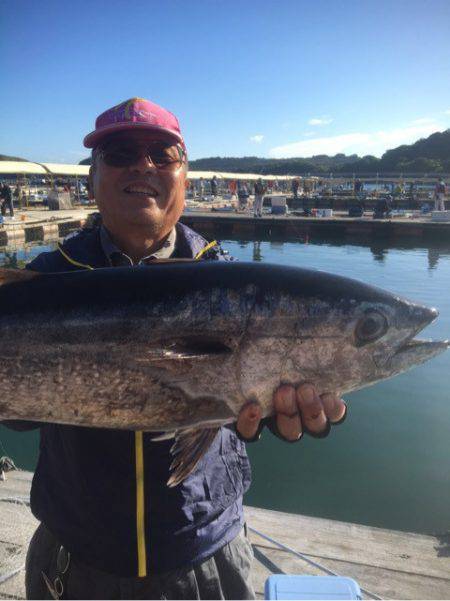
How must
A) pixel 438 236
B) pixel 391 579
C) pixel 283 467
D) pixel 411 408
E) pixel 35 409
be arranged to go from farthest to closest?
pixel 438 236, pixel 411 408, pixel 283 467, pixel 391 579, pixel 35 409

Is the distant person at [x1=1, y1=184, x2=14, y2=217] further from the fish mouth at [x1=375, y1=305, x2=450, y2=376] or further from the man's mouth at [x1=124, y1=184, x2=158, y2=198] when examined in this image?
the fish mouth at [x1=375, y1=305, x2=450, y2=376]

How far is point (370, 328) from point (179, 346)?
0.98 metres

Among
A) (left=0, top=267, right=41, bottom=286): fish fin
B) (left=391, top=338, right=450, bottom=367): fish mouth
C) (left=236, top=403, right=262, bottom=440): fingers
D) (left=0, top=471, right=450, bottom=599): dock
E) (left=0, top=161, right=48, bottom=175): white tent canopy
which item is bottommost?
(left=0, top=471, right=450, bottom=599): dock

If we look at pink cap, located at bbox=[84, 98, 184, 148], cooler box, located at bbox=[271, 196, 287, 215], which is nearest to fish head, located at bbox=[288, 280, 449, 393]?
pink cap, located at bbox=[84, 98, 184, 148]

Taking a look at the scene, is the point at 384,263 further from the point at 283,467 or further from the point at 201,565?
the point at 201,565

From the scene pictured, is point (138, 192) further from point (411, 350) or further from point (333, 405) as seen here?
point (411, 350)

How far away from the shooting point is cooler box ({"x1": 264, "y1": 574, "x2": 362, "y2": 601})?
9.70ft

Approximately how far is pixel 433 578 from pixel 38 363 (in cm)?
382

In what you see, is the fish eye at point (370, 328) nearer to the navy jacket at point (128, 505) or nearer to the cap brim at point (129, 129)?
the navy jacket at point (128, 505)

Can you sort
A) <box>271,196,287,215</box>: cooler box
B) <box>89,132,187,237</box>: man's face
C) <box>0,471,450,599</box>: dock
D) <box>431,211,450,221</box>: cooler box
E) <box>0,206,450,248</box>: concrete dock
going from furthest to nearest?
<box>271,196,287,215</box>: cooler box → <box>431,211,450,221</box>: cooler box → <box>0,206,450,248</box>: concrete dock → <box>0,471,450,599</box>: dock → <box>89,132,187,237</box>: man's face

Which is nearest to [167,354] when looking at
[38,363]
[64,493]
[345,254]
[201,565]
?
[38,363]

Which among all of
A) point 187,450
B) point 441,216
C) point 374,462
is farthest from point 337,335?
point 441,216

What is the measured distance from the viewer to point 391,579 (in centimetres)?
397

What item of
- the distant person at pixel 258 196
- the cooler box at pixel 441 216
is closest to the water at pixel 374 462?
the cooler box at pixel 441 216
